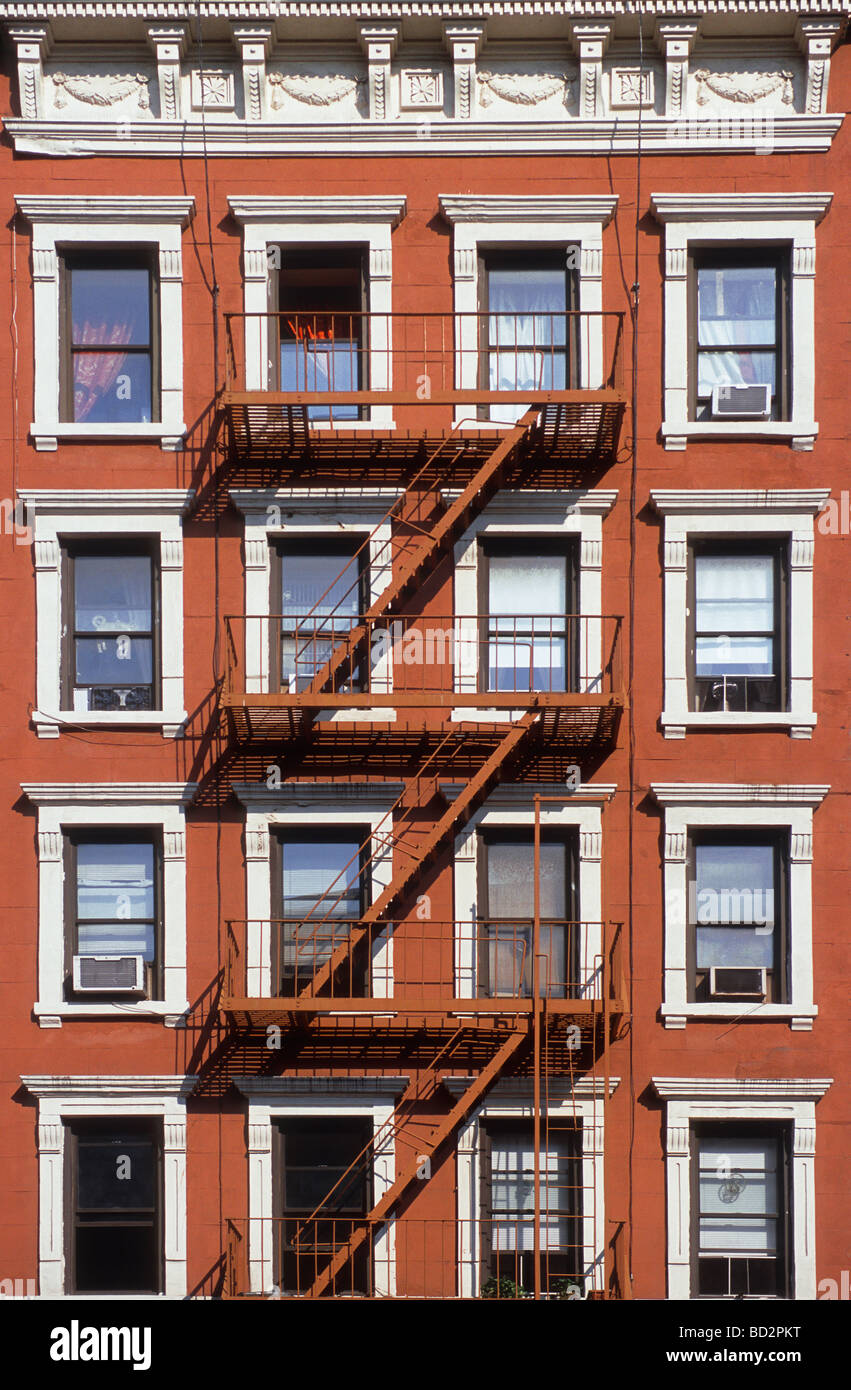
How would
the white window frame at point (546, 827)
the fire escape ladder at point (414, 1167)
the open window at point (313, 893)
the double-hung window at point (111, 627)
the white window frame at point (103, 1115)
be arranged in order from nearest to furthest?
the fire escape ladder at point (414, 1167) < the white window frame at point (103, 1115) < the white window frame at point (546, 827) < the open window at point (313, 893) < the double-hung window at point (111, 627)

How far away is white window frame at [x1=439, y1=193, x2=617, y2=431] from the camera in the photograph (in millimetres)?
17766

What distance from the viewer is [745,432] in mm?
17594

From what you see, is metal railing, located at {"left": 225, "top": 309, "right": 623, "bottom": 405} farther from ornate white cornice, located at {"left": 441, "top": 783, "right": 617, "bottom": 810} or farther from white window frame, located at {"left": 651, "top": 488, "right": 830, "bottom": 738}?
ornate white cornice, located at {"left": 441, "top": 783, "right": 617, "bottom": 810}

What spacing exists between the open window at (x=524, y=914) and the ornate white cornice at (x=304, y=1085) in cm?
153

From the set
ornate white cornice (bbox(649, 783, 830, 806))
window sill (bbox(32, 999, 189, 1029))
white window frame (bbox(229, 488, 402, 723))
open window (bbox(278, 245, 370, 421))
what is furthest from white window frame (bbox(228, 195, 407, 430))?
window sill (bbox(32, 999, 189, 1029))

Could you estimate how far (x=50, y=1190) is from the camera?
17.0 meters

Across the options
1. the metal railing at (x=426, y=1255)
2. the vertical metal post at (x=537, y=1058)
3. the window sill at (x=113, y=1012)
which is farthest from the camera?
the window sill at (x=113, y=1012)

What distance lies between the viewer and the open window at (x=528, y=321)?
59.1 ft

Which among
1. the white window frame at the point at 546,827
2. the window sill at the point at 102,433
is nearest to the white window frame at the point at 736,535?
the white window frame at the point at 546,827

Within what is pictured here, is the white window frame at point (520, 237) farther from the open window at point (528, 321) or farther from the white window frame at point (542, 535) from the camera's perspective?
the white window frame at point (542, 535)

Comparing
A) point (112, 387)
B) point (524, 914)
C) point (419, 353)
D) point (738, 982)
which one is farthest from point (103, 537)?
point (738, 982)

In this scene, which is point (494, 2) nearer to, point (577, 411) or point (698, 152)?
point (698, 152)

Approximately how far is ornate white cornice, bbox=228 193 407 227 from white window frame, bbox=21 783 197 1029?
5978mm
